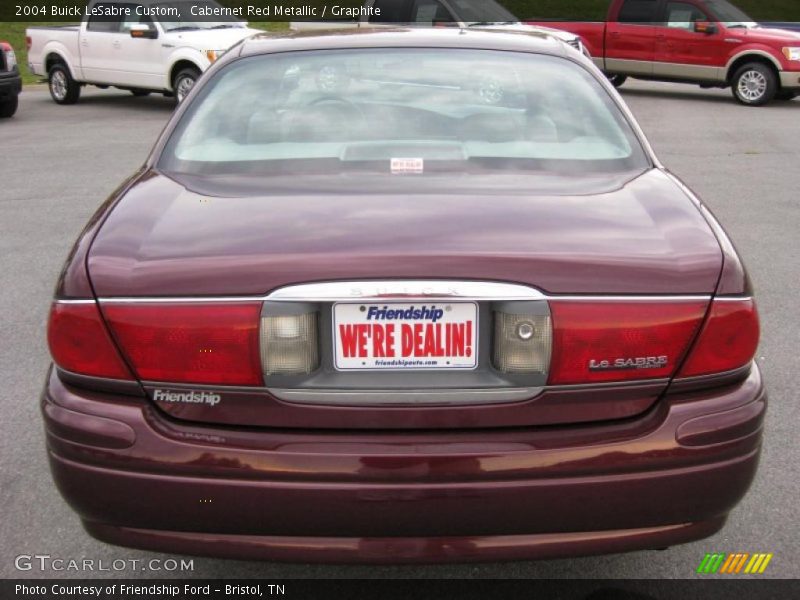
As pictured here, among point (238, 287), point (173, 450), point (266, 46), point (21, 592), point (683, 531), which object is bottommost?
point (21, 592)

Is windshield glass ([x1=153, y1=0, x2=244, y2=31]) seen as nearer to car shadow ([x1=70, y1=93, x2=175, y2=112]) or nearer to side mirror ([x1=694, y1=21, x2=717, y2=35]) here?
car shadow ([x1=70, y1=93, x2=175, y2=112])

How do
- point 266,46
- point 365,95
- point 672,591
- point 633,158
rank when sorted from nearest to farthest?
point 672,591 < point 633,158 < point 365,95 < point 266,46

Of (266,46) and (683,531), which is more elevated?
(266,46)

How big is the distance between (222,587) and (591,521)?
1226 mm

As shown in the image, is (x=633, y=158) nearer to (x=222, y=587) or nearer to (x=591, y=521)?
(x=591, y=521)

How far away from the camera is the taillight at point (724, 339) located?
237 centimetres

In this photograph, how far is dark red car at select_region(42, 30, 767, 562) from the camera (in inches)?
89.4

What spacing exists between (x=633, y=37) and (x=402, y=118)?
15019 mm

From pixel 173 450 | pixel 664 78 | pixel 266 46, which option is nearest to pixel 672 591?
pixel 173 450

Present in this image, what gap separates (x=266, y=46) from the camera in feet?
12.4

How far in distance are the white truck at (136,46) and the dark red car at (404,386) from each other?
12807 mm

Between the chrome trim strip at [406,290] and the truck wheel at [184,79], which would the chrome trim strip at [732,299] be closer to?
the chrome trim strip at [406,290]

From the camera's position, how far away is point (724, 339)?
2.39 m

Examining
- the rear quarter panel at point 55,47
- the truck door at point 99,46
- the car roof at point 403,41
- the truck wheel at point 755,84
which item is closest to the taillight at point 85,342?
the car roof at point 403,41
